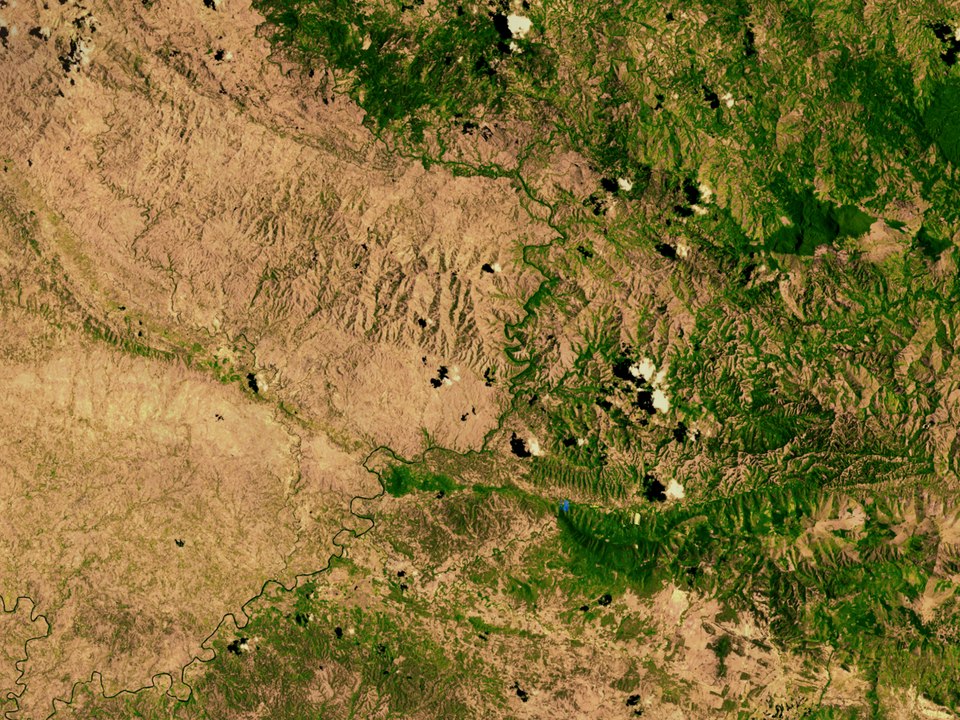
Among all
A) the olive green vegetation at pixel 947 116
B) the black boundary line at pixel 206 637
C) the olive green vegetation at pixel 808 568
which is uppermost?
the olive green vegetation at pixel 947 116

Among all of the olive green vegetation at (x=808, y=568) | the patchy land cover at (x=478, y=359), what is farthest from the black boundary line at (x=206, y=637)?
the olive green vegetation at (x=808, y=568)

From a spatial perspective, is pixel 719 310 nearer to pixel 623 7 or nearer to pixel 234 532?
pixel 623 7

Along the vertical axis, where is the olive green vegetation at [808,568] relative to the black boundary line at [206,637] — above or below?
above

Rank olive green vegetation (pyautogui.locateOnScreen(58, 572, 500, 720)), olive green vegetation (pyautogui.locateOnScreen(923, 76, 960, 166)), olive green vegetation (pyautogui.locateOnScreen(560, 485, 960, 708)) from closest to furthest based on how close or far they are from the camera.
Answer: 1. olive green vegetation (pyautogui.locateOnScreen(58, 572, 500, 720))
2. olive green vegetation (pyautogui.locateOnScreen(560, 485, 960, 708))
3. olive green vegetation (pyautogui.locateOnScreen(923, 76, 960, 166))

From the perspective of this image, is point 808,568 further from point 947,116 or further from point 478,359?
point 947,116

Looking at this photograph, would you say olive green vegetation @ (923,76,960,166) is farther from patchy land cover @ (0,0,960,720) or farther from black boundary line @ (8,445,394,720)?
black boundary line @ (8,445,394,720)

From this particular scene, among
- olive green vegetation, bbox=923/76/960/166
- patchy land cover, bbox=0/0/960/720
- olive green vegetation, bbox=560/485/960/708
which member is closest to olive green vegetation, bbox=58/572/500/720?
patchy land cover, bbox=0/0/960/720

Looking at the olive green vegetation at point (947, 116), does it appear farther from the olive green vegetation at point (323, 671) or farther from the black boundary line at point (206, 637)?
the olive green vegetation at point (323, 671)

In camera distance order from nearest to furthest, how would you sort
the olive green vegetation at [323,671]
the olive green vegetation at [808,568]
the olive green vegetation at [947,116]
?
the olive green vegetation at [323,671], the olive green vegetation at [808,568], the olive green vegetation at [947,116]

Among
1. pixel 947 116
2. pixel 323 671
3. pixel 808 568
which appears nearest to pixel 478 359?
pixel 323 671

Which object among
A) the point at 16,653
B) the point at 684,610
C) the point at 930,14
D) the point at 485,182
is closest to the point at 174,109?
the point at 485,182
